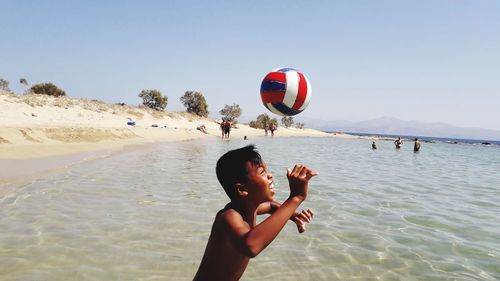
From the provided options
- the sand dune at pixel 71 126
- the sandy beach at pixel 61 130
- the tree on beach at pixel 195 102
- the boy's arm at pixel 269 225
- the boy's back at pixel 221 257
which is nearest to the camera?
the boy's arm at pixel 269 225

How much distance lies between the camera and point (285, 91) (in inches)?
258

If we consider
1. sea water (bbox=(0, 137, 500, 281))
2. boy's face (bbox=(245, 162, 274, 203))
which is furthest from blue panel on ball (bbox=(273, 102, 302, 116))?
boy's face (bbox=(245, 162, 274, 203))

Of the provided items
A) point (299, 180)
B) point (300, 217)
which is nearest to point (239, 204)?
point (299, 180)

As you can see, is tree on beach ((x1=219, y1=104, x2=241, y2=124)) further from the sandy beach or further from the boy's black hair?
the boy's black hair

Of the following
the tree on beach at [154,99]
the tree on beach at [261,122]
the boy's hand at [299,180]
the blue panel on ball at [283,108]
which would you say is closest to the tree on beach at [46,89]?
the tree on beach at [154,99]

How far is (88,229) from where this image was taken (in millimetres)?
5836

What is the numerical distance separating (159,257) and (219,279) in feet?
7.85

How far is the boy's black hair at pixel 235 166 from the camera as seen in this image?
2.58m

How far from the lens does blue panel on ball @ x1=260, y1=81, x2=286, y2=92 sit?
6543 mm

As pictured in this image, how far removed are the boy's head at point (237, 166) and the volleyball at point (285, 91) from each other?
406cm

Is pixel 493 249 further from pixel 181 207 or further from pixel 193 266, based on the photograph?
pixel 181 207

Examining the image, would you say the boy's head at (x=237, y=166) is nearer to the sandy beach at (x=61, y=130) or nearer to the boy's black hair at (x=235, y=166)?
the boy's black hair at (x=235, y=166)

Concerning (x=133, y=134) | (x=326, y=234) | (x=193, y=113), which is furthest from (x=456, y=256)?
(x=193, y=113)

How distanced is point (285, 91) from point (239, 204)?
4174 mm
